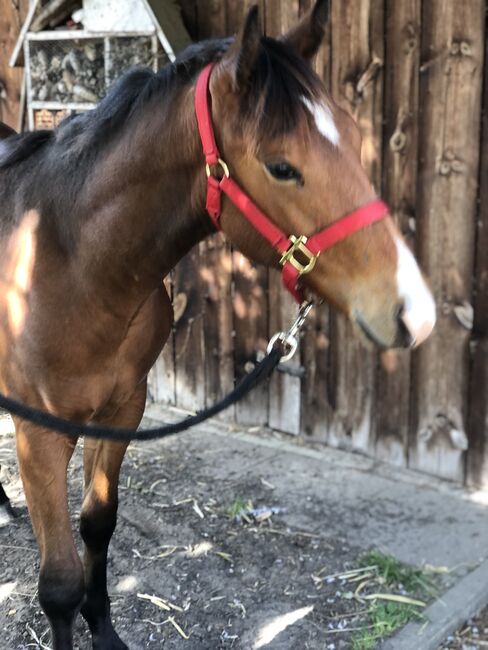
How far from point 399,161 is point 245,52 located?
6.75ft

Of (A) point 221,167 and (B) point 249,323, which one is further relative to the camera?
(B) point 249,323

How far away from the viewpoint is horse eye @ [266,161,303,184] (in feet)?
4.98

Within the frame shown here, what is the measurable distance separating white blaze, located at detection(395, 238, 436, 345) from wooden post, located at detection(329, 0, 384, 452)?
2075 millimetres

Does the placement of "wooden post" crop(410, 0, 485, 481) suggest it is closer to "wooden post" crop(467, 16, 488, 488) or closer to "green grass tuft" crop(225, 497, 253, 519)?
"wooden post" crop(467, 16, 488, 488)

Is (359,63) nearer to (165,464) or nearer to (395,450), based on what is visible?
(395,450)

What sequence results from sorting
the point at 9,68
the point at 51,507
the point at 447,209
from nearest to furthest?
the point at 51,507, the point at 447,209, the point at 9,68

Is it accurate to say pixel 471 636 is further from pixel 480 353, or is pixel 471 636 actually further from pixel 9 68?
pixel 9 68

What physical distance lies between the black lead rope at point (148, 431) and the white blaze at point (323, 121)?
20.3 inches

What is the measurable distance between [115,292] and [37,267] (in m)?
0.23

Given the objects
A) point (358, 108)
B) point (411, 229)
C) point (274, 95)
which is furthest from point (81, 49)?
point (274, 95)

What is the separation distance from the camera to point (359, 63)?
3.42 metres

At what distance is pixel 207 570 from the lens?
2.85 metres

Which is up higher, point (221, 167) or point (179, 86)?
point (179, 86)

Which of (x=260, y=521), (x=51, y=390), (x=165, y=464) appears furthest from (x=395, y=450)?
(x=51, y=390)
